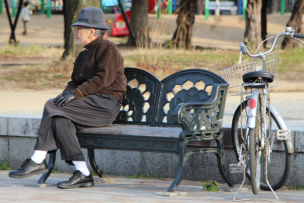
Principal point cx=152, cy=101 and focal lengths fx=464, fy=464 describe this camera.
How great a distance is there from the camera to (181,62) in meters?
13.0

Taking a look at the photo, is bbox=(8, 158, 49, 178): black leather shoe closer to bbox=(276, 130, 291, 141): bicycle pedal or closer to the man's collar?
the man's collar

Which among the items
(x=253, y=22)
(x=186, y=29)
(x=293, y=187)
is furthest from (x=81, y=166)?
(x=186, y=29)

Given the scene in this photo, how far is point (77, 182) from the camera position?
156 inches

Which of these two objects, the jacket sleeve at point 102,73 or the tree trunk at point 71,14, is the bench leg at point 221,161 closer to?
the jacket sleeve at point 102,73

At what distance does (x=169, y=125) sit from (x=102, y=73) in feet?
2.65

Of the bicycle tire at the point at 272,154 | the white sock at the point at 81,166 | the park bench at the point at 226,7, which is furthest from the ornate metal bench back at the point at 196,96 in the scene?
the park bench at the point at 226,7

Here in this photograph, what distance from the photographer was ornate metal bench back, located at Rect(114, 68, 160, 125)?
4.44 metres

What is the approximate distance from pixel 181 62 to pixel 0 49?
757 cm

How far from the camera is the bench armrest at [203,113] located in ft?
11.7

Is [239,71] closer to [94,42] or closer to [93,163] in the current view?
[94,42]

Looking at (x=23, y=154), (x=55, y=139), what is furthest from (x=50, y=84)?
(x=55, y=139)

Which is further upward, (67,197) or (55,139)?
(55,139)

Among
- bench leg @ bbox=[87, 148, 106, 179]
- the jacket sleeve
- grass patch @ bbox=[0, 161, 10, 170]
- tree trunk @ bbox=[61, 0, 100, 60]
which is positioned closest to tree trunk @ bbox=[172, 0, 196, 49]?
tree trunk @ bbox=[61, 0, 100, 60]

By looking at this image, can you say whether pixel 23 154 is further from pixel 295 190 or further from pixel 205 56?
pixel 205 56
